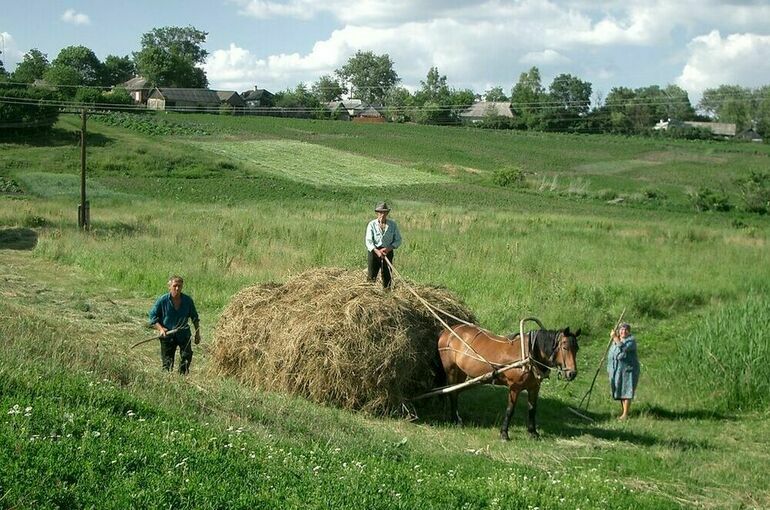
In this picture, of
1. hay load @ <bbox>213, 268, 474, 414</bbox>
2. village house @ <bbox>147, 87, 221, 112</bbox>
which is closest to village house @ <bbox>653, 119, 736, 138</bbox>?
village house @ <bbox>147, 87, 221, 112</bbox>

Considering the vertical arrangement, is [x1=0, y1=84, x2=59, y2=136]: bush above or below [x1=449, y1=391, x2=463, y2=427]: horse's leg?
above

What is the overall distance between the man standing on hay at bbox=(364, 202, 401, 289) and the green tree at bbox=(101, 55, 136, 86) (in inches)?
5460

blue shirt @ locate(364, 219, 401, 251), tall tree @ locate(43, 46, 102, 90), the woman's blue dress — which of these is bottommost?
the woman's blue dress

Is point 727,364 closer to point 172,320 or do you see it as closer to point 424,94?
point 172,320

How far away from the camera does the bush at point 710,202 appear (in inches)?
2136

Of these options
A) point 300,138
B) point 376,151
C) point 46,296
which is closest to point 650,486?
point 46,296

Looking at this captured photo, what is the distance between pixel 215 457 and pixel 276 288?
6424 mm

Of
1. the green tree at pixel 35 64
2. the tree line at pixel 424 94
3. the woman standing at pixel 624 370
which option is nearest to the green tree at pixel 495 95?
the tree line at pixel 424 94

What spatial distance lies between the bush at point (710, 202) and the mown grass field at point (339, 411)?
4.53ft

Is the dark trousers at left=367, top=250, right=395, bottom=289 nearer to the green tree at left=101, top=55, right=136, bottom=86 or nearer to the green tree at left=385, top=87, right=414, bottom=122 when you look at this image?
the green tree at left=385, top=87, right=414, bottom=122

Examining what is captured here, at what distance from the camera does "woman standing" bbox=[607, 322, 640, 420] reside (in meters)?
13.1

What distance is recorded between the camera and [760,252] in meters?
29.3

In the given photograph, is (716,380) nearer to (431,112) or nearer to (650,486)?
(650,486)

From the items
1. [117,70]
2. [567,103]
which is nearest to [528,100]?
[567,103]
